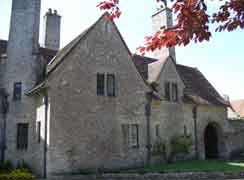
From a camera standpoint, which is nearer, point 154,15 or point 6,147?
point 6,147

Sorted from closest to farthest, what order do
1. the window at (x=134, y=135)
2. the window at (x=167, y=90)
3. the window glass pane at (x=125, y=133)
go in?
the window glass pane at (x=125, y=133) < the window at (x=134, y=135) < the window at (x=167, y=90)

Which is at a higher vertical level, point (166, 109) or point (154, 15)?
point (154, 15)

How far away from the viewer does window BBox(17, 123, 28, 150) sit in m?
16.6

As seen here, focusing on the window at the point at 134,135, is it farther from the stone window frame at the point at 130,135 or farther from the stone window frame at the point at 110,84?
the stone window frame at the point at 110,84

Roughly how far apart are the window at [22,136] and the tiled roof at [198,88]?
13.1 meters

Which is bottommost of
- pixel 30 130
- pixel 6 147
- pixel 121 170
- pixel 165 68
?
pixel 121 170

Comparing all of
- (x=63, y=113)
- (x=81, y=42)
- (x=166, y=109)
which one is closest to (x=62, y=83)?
(x=63, y=113)

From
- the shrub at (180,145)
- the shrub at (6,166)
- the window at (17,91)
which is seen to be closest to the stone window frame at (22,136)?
the shrub at (6,166)

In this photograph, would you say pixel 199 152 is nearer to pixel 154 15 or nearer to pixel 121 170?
pixel 121 170

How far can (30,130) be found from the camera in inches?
656

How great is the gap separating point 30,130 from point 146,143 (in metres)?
7.78

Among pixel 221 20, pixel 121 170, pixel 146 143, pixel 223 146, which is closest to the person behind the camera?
pixel 221 20

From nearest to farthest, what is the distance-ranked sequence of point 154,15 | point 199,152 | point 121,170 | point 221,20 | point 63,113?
point 221,20, point 63,113, point 121,170, point 199,152, point 154,15

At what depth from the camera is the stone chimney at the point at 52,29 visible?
911 inches
